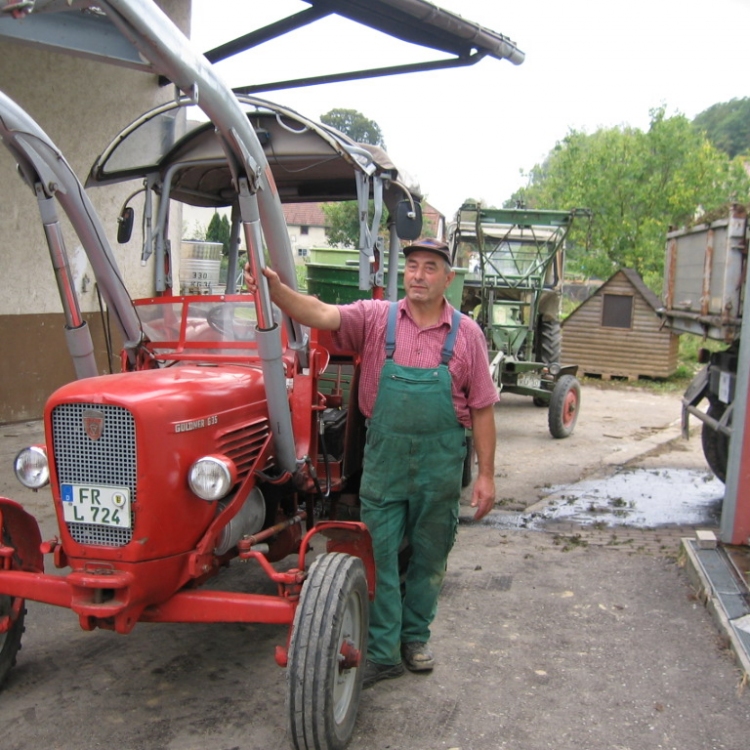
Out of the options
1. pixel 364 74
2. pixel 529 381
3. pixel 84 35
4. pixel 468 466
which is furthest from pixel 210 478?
pixel 364 74

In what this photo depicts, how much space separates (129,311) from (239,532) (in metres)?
1.31

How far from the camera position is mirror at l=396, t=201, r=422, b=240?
4905mm

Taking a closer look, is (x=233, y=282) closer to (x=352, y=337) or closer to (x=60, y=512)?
(x=352, y=337)

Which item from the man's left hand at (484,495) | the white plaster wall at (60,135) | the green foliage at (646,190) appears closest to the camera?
the man's left hand at (484,495)

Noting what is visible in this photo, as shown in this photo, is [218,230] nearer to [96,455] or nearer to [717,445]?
[717,445]

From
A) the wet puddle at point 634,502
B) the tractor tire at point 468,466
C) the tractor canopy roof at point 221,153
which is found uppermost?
the tractor canopy roof at point 221,153

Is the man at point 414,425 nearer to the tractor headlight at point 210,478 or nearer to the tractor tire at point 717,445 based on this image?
the tractor headlight at point 210,478

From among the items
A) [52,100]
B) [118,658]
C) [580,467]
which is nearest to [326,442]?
[118,658]

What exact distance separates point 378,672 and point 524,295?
→ 8.04 meters

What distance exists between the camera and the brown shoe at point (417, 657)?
12.7ft

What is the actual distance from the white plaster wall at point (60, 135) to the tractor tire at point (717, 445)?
5269mm

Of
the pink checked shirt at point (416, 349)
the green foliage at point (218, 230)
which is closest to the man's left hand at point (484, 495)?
the pink checked shirt at point (416, 349)

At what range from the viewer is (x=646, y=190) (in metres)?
23.1

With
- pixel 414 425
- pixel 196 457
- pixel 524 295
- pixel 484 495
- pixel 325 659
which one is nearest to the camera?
pixel 325 659
